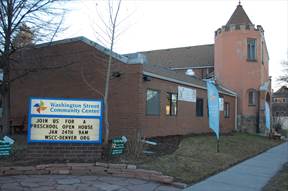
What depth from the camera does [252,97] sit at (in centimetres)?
3688

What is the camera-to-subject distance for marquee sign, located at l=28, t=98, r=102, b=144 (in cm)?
1180

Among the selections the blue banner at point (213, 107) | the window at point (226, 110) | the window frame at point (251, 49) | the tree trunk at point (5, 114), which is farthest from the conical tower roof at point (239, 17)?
the tree trunk at point (5, 114)

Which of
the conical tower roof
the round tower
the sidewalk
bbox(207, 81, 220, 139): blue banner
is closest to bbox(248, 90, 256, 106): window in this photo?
the round tower

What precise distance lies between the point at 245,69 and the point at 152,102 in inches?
741

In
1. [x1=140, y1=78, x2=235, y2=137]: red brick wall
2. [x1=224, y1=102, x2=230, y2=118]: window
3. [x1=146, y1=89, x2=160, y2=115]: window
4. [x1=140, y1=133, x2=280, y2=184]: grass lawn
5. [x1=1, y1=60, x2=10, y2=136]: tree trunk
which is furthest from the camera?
[x1=224, y1=102, x2=230, y2=118]: window

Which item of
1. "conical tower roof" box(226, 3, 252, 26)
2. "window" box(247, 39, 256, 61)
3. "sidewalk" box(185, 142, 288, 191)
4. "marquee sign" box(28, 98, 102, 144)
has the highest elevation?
"conical tower roof" box(226, 3, 252, 26)

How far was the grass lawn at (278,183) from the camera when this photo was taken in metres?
10.2

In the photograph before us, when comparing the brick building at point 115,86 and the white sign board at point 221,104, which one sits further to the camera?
the white sign board at point 221,104

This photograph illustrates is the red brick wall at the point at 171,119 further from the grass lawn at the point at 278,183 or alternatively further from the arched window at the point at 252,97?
the arched window at the point at 252,97

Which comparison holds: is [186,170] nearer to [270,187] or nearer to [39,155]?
[270,187]

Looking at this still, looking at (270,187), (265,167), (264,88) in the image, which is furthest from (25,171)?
(264,88)

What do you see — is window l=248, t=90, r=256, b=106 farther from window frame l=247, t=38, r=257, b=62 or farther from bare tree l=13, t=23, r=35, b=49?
bare tree l=13, t=23, r=35, b=49

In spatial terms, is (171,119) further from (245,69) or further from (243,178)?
(245,69)

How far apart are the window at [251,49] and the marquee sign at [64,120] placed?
27220mm
